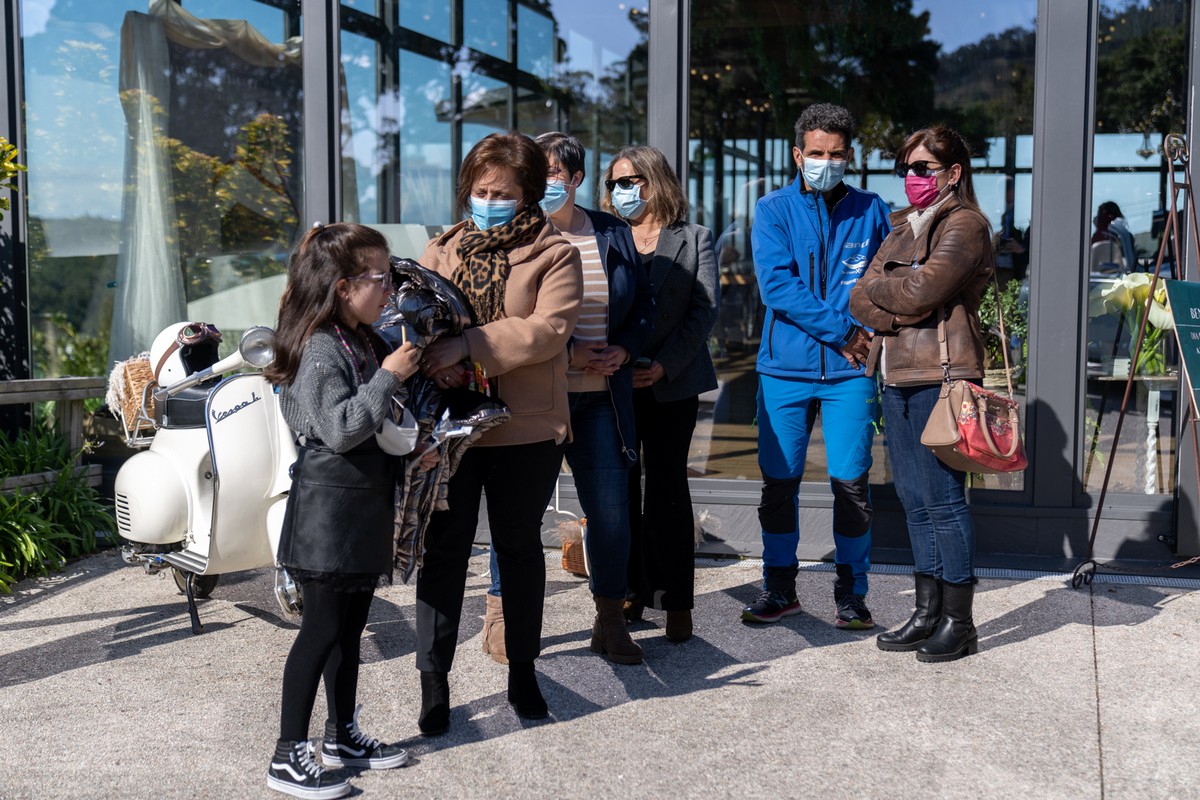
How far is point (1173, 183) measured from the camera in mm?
4953

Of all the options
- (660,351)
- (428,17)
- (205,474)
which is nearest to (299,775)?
(205,474)

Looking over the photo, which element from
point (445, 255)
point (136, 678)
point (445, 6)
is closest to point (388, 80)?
point (445, 6)

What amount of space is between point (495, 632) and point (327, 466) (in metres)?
1.34

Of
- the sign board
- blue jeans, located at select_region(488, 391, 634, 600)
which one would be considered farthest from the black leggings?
the sign board

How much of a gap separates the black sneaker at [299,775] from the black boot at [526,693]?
0.64 m

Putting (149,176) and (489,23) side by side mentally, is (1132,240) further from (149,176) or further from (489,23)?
(149,176)

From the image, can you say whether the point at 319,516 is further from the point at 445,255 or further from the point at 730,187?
the point at 730,187

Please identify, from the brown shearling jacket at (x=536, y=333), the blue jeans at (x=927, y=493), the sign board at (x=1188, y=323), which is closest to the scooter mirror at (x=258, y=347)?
the brown shearling jacket at (x=536, y=333)

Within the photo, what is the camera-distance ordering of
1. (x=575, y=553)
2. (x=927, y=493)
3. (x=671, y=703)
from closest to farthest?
1. (x=671, y=703)
2. (x=927, y=493)
3. (x=575, y=553)

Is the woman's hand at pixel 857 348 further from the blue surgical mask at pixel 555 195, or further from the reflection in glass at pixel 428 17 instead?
the reflection in glass at pixel 428 17

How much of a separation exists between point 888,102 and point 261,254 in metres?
3.33

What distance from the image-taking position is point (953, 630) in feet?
13.7

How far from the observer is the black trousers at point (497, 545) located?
137 inches

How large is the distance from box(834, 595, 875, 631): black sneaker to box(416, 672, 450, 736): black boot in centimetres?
166
